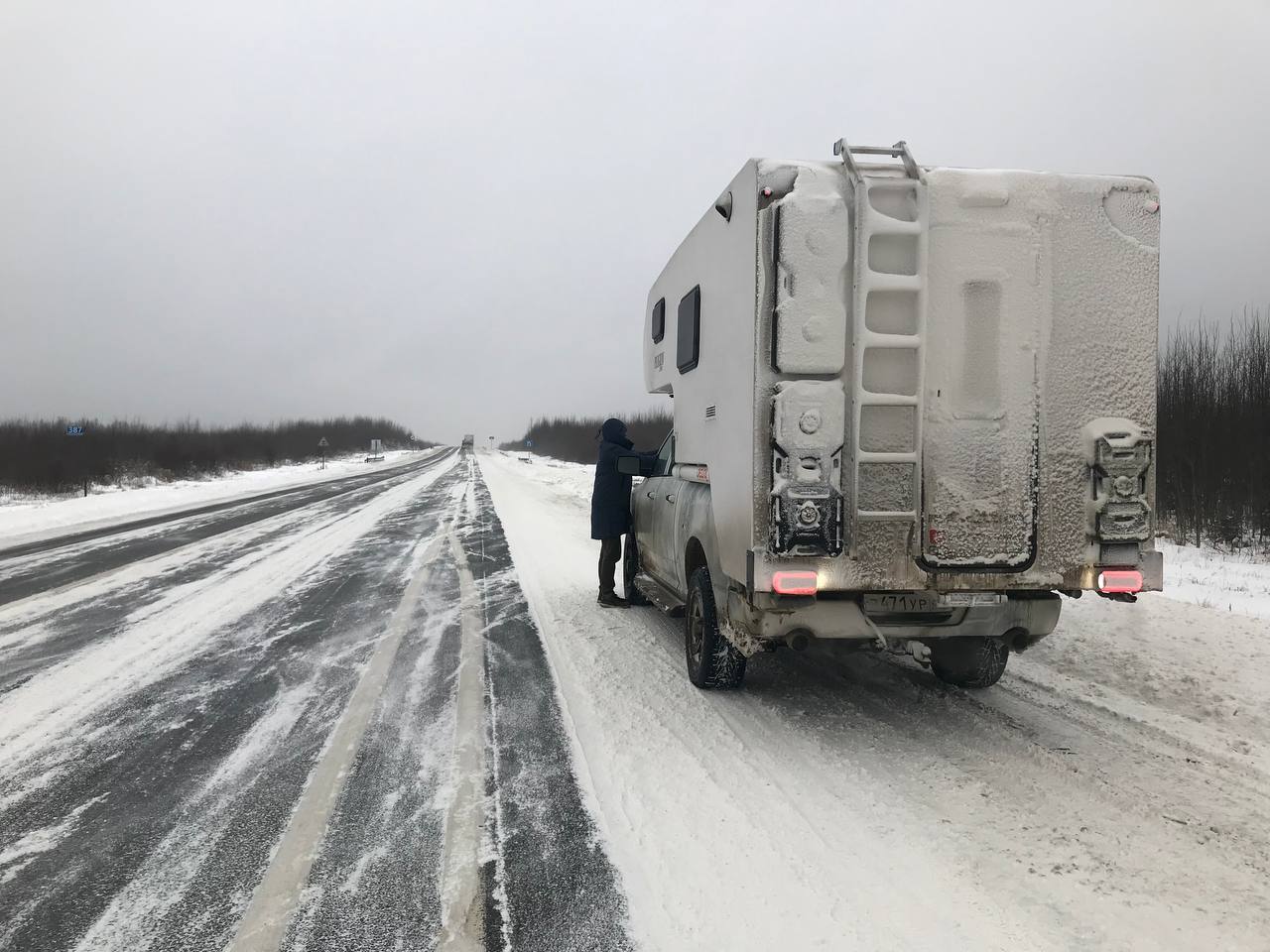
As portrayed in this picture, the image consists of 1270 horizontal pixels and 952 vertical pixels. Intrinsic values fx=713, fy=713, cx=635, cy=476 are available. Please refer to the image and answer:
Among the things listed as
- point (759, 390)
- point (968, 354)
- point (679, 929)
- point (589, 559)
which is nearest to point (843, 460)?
point (759, 390)

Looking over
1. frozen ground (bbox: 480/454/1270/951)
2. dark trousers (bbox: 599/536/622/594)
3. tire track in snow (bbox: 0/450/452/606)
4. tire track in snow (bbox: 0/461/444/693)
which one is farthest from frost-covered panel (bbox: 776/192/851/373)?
tire track in snow (bbox: 0/450/452/606)

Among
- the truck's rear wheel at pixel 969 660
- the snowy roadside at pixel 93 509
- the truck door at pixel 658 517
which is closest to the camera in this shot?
the truck's rear wheel at pixel 969 660

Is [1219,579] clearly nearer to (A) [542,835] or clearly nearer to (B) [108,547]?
(A) [542,835]

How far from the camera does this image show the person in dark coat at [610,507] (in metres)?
7.23

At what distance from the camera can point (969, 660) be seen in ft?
15.1

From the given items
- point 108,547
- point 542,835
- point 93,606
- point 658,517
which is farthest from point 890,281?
point 108,547

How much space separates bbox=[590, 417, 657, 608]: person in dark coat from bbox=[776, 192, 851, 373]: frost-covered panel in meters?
3.82

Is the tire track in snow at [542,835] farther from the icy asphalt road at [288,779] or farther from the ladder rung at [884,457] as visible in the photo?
the ladder rung at [884,457]

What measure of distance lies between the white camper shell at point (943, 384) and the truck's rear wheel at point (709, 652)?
885 mm

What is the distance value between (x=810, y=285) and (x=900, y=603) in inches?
67.4

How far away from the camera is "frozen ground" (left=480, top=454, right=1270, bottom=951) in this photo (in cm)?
245

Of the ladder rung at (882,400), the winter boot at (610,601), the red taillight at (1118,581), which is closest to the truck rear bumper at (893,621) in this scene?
the red taillight at (1118,581)

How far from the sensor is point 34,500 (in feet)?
71.7

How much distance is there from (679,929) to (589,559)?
7.90 metres
